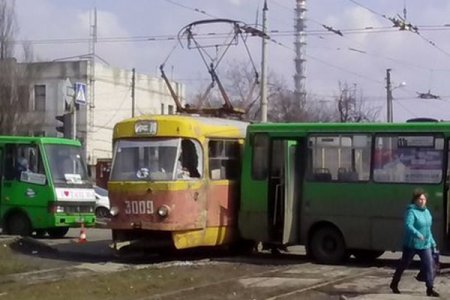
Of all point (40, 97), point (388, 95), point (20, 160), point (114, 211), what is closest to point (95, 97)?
point (40, 97)

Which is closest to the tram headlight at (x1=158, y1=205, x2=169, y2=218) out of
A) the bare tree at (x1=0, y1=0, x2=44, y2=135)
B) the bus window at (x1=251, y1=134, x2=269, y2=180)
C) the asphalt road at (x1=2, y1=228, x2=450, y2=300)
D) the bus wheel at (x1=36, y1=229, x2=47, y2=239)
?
the asphalt road at (x1=2, y1=228, x2=450, y2=300)

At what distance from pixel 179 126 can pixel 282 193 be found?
8.28 ft

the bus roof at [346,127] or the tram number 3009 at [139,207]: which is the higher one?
the bus roof at [346,127]

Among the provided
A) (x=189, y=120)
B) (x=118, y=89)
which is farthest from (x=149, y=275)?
(x=118, y=89)

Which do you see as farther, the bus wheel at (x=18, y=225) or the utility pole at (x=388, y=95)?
the utility pole at (x=388, y=95)

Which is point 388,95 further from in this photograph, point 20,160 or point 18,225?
point 18,225

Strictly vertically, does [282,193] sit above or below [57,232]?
above

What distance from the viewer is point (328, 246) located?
65.6ft

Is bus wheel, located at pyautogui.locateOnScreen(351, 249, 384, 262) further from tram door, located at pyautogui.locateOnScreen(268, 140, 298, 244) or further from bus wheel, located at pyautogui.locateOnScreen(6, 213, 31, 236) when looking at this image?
bus wheel, located at pyautogui.locateOnScreen(6, 213, 31, 236)

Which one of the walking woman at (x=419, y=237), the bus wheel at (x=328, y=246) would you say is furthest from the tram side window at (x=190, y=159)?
the walking woman at (x=419, y=237)

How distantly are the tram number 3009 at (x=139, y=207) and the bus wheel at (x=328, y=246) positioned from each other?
338cm

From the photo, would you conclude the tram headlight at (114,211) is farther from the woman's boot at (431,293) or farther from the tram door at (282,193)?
the woman's boot at (431,293)

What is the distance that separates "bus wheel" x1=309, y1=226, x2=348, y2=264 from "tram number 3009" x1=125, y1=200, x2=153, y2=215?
338 cm

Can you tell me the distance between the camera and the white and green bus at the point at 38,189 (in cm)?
2616
